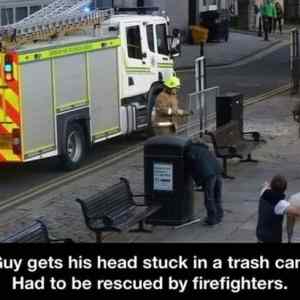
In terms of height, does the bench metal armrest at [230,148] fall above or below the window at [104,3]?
below

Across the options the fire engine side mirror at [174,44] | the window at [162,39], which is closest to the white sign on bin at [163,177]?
the window at [162,39]

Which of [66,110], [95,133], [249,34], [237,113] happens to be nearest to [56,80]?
[66,110]

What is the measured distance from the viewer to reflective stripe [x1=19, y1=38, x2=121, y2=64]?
16031 millimetres

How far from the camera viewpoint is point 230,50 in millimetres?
40938

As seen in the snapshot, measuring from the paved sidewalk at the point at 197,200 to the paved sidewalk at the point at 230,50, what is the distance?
50.6ft

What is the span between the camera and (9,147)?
52.8ft

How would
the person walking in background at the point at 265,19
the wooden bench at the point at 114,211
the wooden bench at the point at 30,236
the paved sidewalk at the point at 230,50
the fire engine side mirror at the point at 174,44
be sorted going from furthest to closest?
the person walking in background at the point at 265,19
the paved sidewalk at the point at 230,50
the fire engine side mirror at the point at 174,44
the wooden bench at the point at 114,211
the wooden bench at the point at 30,236

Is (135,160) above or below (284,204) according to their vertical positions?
below

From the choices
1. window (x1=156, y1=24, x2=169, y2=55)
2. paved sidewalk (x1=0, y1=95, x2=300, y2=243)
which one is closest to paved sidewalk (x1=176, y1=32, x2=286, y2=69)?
window (x1=156, y1=24, x2=169, y2=55)

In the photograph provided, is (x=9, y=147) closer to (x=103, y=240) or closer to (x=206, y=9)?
(x=103, y=240)

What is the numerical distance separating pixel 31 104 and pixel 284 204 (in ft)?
21.7

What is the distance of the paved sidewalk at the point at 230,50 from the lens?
37.1m

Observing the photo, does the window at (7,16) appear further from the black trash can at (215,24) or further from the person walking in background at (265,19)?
the person walking in background at (265,19)

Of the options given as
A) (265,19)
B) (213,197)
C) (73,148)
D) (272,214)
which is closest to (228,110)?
(73,148)
